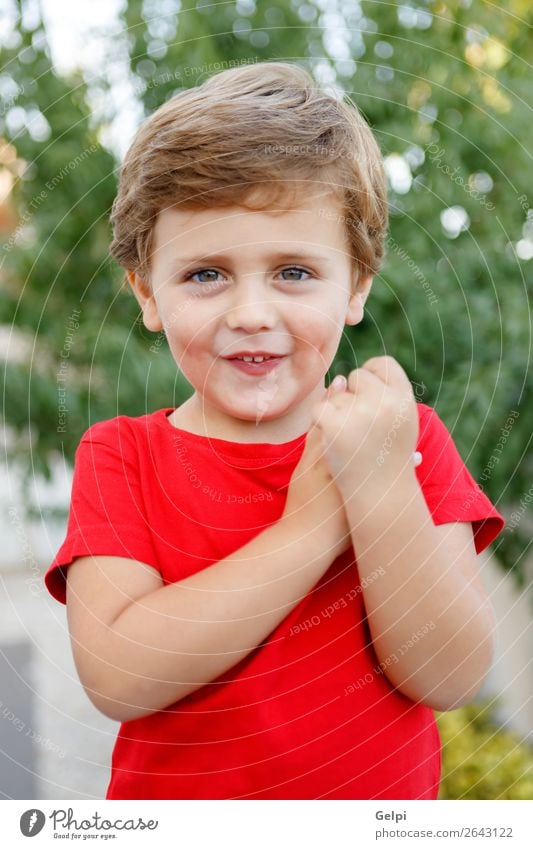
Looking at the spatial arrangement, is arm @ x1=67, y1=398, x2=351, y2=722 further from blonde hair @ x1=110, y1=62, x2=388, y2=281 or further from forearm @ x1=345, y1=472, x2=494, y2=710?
blonde hair @ x1=110, y1=62, x2=388, y2=281

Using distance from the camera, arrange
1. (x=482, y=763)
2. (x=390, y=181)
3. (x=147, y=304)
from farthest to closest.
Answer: (x=482, y=763) → (x=390, y=181) → (x=147, y=304)

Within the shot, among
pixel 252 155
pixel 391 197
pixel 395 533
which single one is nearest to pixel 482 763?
pixel 391 197

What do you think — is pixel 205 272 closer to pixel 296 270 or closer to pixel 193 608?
pixel 296 270

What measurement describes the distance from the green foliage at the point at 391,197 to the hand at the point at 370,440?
0.42 m

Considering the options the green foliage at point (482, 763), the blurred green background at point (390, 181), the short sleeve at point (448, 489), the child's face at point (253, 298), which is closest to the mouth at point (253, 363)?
the child's face at point (253, 298)

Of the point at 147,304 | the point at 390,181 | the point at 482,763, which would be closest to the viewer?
the point at 147,304

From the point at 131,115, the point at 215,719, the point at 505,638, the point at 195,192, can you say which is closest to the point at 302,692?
the point at 215,719

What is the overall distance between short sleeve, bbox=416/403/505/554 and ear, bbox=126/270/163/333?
19cm

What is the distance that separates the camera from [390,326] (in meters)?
1.02

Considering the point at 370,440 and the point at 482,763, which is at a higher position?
the point at 370,440

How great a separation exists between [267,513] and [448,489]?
4.5 inches

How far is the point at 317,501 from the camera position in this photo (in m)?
0.55

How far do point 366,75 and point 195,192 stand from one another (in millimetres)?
500

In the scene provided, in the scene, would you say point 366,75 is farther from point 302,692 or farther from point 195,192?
point 302,692
